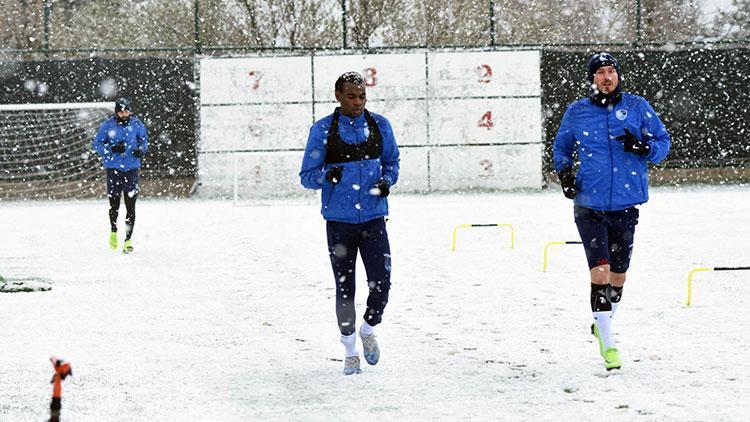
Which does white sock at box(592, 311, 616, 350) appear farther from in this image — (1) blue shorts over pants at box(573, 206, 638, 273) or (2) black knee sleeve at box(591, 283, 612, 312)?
(1) blue shorts over pants at box(573, 206, 638, 273)

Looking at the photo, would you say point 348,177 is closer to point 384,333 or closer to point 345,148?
point 345,148

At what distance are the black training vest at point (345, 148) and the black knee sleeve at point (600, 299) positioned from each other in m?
1.53

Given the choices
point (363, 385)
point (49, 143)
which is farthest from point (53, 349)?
point (49, 143)

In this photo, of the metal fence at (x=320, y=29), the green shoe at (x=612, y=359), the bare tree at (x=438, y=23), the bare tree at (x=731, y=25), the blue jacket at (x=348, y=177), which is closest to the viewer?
the green shoe at (x=612, y=359)

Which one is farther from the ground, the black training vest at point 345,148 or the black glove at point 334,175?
the black training vest at point 345,148

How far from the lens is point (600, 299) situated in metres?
6.71

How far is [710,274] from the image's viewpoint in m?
10.9

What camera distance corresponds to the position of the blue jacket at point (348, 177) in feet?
21.5

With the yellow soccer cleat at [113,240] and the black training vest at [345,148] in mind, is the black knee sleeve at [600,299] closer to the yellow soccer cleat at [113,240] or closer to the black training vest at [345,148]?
the black training vest at [345,148]

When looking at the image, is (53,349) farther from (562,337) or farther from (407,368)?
(562,337)

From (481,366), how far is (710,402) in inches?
57.5

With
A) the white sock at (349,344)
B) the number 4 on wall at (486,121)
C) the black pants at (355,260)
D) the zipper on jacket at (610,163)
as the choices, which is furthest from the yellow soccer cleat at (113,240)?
the number 4 on wall at (486,121)

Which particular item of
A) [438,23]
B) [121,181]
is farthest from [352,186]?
[438,23]

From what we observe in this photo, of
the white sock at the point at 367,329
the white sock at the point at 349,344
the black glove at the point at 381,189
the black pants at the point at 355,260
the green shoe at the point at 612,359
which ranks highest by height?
the black glove at the point at 381,189
